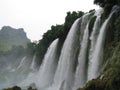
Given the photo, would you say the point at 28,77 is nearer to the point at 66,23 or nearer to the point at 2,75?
the point at 2,75

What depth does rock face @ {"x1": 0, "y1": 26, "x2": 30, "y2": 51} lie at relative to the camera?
14410cm

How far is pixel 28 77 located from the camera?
64.1 metres

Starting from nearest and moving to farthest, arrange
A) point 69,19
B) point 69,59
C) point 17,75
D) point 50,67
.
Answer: point 69,59
point 50,67
point 69,19
point 17,75

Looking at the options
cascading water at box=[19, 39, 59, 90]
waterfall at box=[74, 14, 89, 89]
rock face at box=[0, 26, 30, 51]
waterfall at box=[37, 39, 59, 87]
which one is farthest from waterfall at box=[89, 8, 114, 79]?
rock face at box=[0, 26, 30, 51]

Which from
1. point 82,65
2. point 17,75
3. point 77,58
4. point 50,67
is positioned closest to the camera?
point 82,65

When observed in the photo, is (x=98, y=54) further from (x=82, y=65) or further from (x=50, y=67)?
(x=50, y=67)

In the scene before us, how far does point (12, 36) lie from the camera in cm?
14938

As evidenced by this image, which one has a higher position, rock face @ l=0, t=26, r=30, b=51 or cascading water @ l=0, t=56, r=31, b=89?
rock face @ l=0, t=26, r=30, b=51

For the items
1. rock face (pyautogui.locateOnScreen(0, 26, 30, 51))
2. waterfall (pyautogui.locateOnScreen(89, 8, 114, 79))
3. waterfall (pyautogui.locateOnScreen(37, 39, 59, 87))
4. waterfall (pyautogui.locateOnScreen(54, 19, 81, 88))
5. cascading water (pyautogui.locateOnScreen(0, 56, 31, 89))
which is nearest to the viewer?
waterfall (pyautogui.locateOnScreen(89, 8, 114, 79))

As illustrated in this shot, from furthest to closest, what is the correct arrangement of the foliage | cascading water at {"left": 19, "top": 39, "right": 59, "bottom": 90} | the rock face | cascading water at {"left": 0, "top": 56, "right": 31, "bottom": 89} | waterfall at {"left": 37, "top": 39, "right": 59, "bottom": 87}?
1. the rock face
2. cascading water at {"left": 0, "top": 56, "right": 31, "bottom": 89}
3. waterfall at {"left": 37, "top": 39, "right": 59, "bottom": 87}
4. cascading water at {"left": 19, "top": 39, "right": 59, "bottom": 90}
5. the foliage

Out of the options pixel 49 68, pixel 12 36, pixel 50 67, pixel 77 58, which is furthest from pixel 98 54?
pixel 12 36

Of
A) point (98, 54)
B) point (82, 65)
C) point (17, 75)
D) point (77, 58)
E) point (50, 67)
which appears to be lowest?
point (98, 54)

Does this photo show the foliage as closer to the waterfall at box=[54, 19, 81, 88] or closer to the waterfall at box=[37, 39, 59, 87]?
the waterfall at box=[37, 39, 59, 87]

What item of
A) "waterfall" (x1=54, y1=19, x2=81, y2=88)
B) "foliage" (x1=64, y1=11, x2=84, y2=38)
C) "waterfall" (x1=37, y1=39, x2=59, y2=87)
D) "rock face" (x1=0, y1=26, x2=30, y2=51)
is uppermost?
"rock face" (x1=0, y1=26, x2=30, y2=51)
